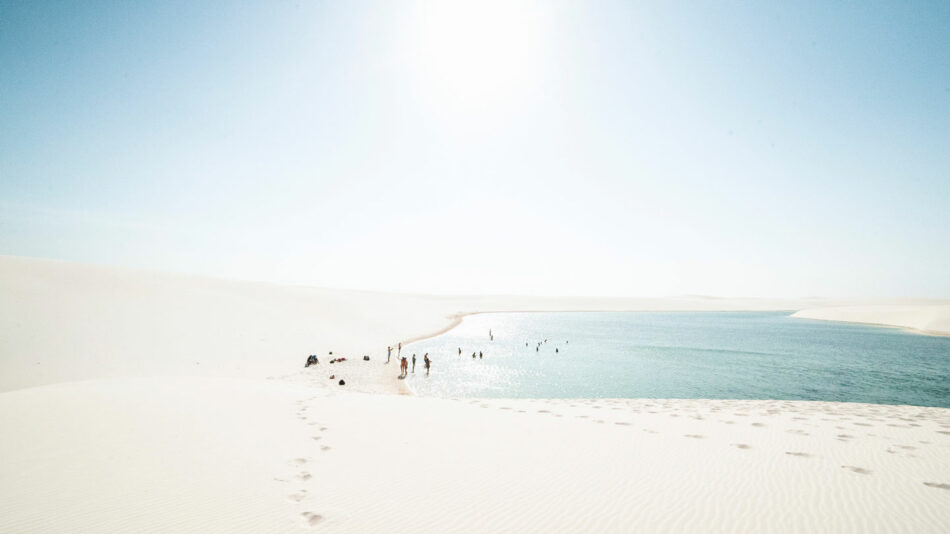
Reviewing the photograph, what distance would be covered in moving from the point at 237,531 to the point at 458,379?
67.9ft

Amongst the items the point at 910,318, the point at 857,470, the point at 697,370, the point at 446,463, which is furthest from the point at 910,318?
the point at 446,463

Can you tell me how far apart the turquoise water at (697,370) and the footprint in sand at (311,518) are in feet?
52.7

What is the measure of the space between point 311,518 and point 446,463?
3.16 m

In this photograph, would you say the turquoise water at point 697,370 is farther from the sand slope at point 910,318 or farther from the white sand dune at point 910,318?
the sand slope at point 910,318

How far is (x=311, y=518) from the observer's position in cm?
599

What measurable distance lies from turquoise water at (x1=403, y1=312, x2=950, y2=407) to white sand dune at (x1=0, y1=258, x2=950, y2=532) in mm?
6052

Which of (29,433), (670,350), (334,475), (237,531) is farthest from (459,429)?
(670,350)

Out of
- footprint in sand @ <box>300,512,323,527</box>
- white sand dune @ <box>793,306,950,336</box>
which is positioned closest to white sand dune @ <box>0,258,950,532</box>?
footprint in sand @ <box>300,512,323,527</box>

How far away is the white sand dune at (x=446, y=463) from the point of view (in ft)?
20.0

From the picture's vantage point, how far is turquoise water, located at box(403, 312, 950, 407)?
22.3 m

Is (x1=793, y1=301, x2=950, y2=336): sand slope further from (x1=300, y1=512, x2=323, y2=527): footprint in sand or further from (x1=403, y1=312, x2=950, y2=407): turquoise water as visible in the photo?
(x1=300, y1=512, x2=323, y2=527): footprint in sand

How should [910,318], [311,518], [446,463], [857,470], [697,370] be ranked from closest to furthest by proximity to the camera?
[311,518]
[857,470]
[446,463]
[697,370]
[910,318]

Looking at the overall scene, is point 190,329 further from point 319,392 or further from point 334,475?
point 334,475

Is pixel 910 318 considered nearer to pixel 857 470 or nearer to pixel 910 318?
pixel 910 318
